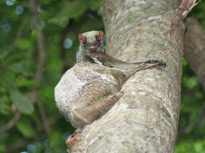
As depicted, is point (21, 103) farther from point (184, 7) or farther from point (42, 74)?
point (184, 7)

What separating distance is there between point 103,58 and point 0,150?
128 inches

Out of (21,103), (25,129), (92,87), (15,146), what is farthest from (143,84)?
(15,146)

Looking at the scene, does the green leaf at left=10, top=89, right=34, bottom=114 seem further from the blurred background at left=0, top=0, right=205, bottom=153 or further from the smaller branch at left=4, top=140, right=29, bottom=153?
the smaller branch at left=4, top=140, right=29, bottom=153

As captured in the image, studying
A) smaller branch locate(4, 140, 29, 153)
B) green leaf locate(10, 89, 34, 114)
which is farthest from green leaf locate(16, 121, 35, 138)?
green leaf locate(10, 89, 34, 114)

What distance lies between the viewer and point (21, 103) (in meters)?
4.82

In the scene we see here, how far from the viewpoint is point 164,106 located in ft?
8.21

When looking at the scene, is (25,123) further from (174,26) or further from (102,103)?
(102,103)

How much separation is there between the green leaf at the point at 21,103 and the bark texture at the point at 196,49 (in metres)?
2.05

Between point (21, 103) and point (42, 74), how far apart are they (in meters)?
1.71

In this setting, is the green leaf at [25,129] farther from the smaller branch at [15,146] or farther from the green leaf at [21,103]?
the green leaf at [21,103]

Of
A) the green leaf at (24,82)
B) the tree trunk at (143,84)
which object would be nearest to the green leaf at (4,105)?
the green leaf at (24,82)

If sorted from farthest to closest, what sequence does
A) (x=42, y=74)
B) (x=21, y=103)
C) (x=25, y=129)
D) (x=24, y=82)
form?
(x=42, y=74), (x=25, y=129), (x=24, y=82), (x=21, y=103)

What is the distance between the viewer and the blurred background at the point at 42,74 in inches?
199

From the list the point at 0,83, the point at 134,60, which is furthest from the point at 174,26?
the point at 0,83
